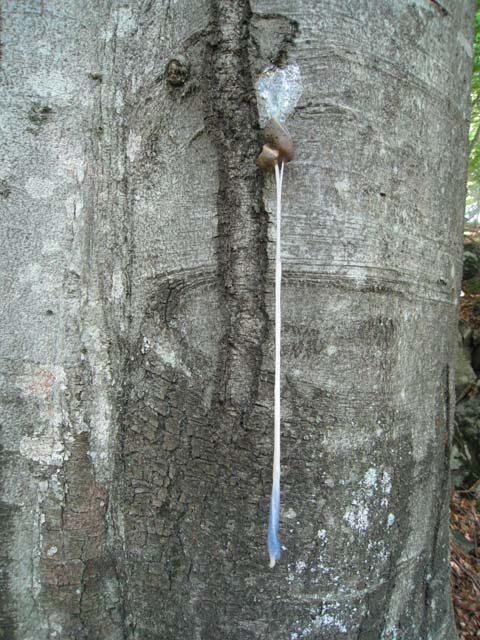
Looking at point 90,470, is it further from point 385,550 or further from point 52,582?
point 385,550

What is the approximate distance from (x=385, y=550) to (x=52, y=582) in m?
0.81

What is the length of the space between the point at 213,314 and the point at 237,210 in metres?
0.24

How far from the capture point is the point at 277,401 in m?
1.03

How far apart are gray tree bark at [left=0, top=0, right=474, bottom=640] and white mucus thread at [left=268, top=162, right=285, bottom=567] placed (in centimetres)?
3

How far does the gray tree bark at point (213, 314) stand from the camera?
1.08m

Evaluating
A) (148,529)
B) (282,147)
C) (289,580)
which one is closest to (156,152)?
(282,147)

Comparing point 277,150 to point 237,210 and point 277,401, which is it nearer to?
point 237,210

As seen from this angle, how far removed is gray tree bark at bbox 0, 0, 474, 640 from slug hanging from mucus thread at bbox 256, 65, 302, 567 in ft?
0.10

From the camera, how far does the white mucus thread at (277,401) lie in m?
1.00

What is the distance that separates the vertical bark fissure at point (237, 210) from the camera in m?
1.08

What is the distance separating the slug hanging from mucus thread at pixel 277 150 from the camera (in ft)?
3.32

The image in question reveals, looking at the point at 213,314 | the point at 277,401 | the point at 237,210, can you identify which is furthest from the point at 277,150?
the point at 277,401

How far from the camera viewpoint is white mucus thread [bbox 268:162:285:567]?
1000mm

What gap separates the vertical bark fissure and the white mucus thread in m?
0.04
